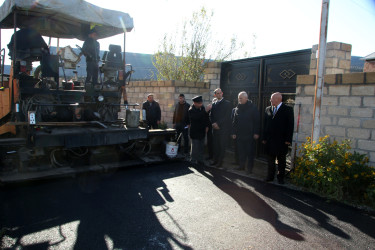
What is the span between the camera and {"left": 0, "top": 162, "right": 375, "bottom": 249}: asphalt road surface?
332 centimetres

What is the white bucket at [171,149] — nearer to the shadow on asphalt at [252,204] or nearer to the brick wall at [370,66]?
the shadow on asphalt at [252,204]

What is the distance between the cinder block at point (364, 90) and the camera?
4954 mm

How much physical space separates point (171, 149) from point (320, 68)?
3.74 metres

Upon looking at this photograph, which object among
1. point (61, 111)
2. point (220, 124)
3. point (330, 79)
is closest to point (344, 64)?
point (330, 79)

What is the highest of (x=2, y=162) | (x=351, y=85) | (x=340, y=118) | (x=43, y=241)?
(x=351, y=85)

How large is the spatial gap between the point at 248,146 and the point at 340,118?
1.92m

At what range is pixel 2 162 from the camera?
5.06m

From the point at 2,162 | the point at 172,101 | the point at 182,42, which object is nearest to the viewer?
the point at 2,162

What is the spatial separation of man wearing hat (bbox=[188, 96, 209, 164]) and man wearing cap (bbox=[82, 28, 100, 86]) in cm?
242

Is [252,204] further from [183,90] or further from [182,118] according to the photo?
[183,90]

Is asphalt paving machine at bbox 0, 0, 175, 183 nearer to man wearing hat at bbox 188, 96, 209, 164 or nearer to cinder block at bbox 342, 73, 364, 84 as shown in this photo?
man wearing hat at bbox 188, 96, 209, 164

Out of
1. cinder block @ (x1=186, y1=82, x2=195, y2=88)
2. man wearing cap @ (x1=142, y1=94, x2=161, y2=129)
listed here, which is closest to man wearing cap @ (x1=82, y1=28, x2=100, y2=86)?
man wearing cap @ (x1=142, y1=94, x2=161, y2=129)

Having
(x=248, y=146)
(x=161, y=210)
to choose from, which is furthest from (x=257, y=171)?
(x=161, y=210)

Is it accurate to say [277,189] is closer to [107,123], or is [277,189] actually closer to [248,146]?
[248,146]
